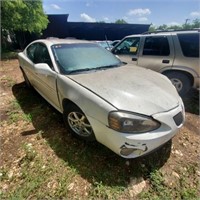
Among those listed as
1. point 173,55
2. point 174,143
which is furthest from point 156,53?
point 174,143

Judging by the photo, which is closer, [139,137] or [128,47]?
[139,137]

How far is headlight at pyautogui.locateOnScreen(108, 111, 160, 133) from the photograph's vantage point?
206 cm

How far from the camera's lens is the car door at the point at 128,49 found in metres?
5.21

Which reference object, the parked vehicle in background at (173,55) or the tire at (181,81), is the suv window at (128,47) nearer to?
the parked vehicle in background at (173,55)

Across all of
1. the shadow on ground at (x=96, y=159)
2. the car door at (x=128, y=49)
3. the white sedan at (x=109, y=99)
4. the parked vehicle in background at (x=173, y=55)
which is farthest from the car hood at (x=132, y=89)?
the car door at (x=128, y=49)

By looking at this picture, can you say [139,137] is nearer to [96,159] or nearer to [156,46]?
[96,159]

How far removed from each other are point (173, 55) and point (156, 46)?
56 centimetres

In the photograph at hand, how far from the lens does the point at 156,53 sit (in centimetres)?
479

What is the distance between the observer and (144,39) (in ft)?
16.4

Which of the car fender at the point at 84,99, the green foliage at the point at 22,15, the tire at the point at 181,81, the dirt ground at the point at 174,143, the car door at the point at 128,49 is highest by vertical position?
the green foliage at the point at 22,15

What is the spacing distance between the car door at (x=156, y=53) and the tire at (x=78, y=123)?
297cm

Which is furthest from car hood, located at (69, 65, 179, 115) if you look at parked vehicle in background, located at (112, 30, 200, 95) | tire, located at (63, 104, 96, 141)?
parked vehicle in background, located at (112, 30, 200, 95)

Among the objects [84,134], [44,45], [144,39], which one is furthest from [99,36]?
[84,134]

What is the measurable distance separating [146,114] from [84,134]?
1030 mm
